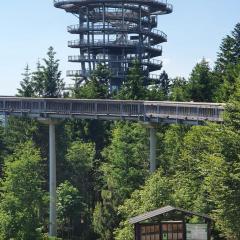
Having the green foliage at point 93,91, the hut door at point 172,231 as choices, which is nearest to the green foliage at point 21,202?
the hut door at point 172,231

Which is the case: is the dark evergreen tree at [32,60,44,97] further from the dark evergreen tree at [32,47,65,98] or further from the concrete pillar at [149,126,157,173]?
the concrete pillar at [149,126,157,173]

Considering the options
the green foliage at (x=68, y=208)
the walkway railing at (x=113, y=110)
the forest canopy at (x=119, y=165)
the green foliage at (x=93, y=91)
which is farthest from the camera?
the green foliage at (x=93, y=91)

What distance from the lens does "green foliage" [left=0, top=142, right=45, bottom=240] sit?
1513 inches

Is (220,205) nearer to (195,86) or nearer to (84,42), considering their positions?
(195,86)

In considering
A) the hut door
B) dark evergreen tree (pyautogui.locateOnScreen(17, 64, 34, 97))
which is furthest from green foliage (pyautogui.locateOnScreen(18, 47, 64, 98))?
the hut door

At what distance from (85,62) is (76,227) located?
4230 centimetres

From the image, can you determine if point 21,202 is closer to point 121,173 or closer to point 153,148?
point 121,173

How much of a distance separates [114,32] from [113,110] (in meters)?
38.6

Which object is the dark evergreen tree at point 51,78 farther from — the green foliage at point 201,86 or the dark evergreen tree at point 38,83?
the green foliage at point 201,86

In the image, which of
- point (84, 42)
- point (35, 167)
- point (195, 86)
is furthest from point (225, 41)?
point (35, 167)

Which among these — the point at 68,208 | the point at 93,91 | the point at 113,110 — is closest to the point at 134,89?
the point at 93,91

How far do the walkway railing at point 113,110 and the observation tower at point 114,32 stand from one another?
113 ft

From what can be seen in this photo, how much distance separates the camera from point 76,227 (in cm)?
5197

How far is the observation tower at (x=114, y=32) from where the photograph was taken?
86.3m
